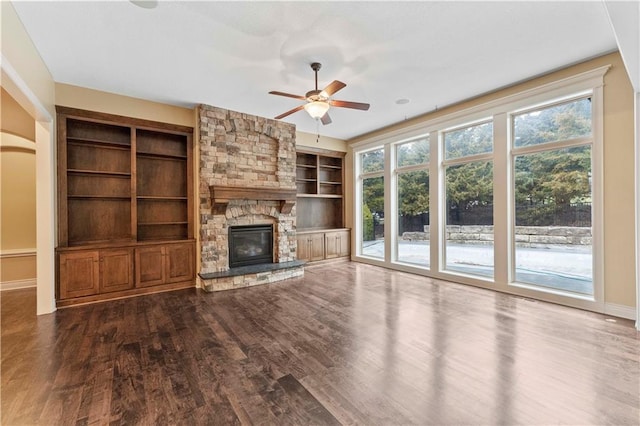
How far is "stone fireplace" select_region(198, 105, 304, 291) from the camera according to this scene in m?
5.24

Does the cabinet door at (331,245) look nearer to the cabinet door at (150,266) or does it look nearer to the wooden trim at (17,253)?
the cabinet door at (150,266)

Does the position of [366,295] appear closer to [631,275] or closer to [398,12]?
[631,275]

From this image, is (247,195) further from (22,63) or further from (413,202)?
(413,202)

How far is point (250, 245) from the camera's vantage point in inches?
233

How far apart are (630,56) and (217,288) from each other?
604 cm

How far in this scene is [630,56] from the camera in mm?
2697

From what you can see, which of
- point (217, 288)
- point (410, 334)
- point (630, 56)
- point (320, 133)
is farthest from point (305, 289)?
point (630, 56)

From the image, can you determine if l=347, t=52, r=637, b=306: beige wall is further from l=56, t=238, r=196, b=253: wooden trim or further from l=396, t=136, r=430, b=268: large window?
l=56, t=238, r=196, b=253: wooden trim

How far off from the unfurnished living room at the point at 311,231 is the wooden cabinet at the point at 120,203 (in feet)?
0.12

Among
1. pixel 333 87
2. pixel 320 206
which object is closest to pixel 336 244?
pixel 320 206

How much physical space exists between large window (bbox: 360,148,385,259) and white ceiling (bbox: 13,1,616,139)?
259 centimetres

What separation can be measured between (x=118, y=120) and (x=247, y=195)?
96.8 inches

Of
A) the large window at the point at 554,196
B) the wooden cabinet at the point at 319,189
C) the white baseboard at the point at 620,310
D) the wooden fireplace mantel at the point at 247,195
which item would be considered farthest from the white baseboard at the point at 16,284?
the white baseboard at the point at 620,310

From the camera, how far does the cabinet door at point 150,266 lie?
15.6 feet
